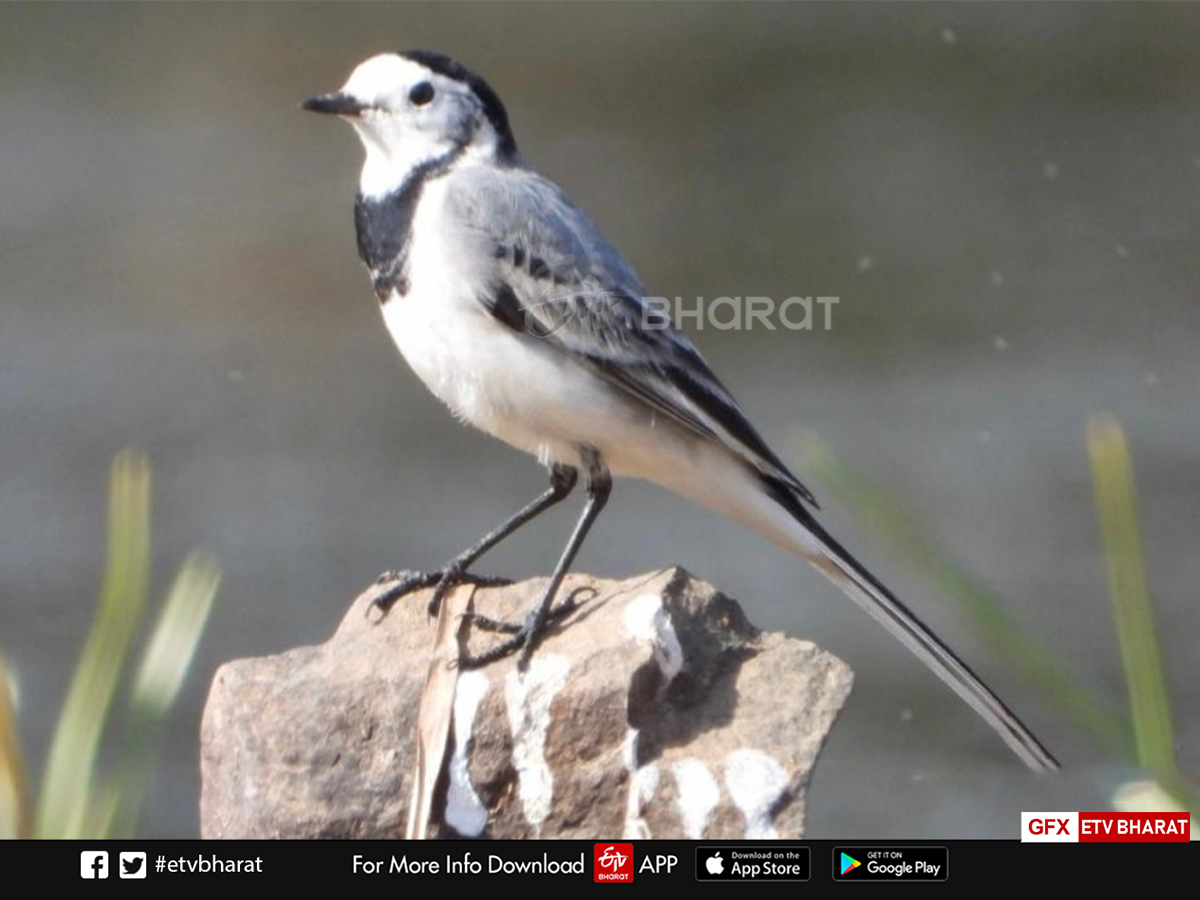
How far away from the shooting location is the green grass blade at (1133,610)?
309cm

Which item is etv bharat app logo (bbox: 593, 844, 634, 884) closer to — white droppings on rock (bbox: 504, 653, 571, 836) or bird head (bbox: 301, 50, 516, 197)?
white droppings on rock (bbox: 504, 653, 571, 836)

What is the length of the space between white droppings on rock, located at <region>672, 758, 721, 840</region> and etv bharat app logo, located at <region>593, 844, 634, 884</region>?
1.23 feet

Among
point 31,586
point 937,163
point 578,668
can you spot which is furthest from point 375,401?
point 578,668

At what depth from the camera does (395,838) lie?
17.3 feet

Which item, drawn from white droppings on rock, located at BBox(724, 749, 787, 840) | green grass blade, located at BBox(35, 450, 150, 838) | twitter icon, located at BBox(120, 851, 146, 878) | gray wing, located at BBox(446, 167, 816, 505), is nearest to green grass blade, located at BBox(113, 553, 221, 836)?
green grass blade, located at BBox(35, 450, 150, 838)

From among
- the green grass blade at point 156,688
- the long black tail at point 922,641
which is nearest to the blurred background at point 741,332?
the long black tail at point 922,641

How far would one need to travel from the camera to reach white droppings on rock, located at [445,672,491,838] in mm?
5230

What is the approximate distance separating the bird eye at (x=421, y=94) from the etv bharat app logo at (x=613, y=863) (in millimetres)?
2667

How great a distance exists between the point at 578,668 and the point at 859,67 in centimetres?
1121

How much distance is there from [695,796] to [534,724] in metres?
0.49

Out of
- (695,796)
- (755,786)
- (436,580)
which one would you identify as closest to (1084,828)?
(755,786)

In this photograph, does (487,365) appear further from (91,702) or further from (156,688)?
(91,702)

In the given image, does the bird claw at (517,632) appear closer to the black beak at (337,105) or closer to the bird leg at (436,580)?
the bird leg at (436,580)

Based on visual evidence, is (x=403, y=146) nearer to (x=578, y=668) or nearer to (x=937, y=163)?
(x=578, y=668)
